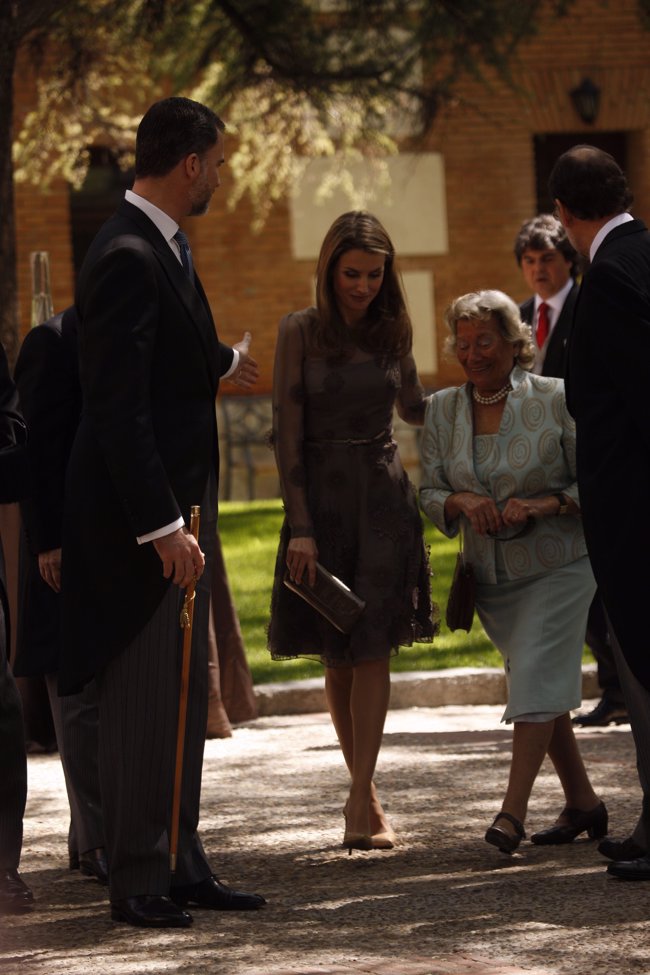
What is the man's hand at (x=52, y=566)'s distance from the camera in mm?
5652

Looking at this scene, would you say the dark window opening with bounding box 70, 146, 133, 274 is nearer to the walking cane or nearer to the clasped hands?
the clasped hands

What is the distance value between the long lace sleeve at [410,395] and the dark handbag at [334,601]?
65cm

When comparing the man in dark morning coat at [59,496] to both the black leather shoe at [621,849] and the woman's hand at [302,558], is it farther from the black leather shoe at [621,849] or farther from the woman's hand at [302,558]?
the black leather shoe at [621,849]

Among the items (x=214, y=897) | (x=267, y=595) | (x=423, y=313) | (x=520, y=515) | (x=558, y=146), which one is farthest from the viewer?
(x=558, y=146)

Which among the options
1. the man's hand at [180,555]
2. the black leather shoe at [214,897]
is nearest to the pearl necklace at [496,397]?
the man's hand at [180,555]

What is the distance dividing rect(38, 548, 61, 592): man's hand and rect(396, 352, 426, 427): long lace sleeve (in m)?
1.34

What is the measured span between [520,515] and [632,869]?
1.20 metres

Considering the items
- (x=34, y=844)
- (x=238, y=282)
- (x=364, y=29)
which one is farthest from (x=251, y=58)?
(x=34, y=844)

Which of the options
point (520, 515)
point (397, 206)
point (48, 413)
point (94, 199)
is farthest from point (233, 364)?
point (397, 206)

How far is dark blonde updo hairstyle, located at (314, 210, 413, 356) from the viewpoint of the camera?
6082 millimetres

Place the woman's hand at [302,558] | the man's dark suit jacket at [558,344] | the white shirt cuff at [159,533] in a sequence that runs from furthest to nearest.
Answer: the man's dark suit jacket at [558,344] → the woman's hand at [302,558] → the white shirt cuff at [159,533]

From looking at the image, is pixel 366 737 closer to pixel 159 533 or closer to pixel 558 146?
pixel 159 533

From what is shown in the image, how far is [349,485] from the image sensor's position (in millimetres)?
6121

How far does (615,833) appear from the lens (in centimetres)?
611
